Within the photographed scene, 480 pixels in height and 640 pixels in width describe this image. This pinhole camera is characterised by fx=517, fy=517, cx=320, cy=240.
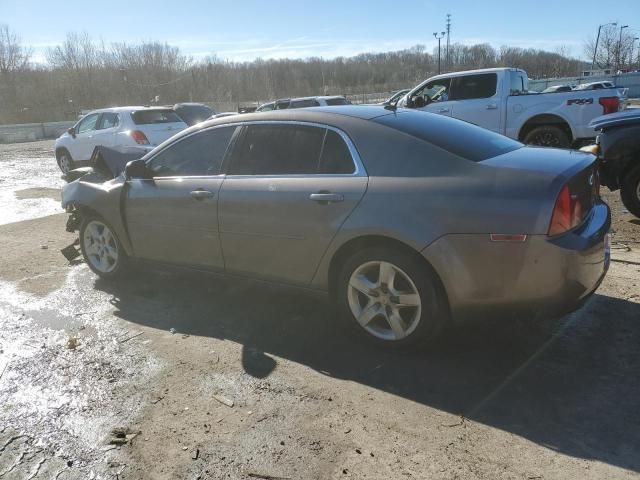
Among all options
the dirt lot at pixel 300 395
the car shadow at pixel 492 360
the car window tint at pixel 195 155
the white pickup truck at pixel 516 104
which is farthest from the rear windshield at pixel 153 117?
the car shadow at pixel 492 360

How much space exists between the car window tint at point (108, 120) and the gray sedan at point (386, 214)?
9.24 meters

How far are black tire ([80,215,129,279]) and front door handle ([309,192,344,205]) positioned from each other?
8.02ft

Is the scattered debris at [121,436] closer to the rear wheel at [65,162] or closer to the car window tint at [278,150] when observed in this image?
the car window tint at [278,150]

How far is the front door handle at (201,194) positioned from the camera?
419 cm

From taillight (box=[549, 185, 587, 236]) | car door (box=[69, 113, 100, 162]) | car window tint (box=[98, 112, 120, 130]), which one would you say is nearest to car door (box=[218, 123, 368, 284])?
taillight (box=[549, 185, 587, 236])

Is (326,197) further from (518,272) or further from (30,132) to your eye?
(30,132)

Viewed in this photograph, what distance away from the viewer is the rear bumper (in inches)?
115

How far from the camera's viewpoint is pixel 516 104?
10750 mm

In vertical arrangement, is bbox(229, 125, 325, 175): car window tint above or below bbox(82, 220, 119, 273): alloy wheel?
above

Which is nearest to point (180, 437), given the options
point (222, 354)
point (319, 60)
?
point (222, 354)

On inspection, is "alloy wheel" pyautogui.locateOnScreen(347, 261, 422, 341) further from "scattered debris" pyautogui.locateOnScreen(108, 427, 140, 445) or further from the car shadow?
"scattered debris" pyautogui.locateOnScreen(108, 427, 140, 445)

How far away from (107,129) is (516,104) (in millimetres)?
9828

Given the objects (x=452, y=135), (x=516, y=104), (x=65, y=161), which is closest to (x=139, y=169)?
(x=452, y=135)

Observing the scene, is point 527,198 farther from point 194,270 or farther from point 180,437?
point 194,270
